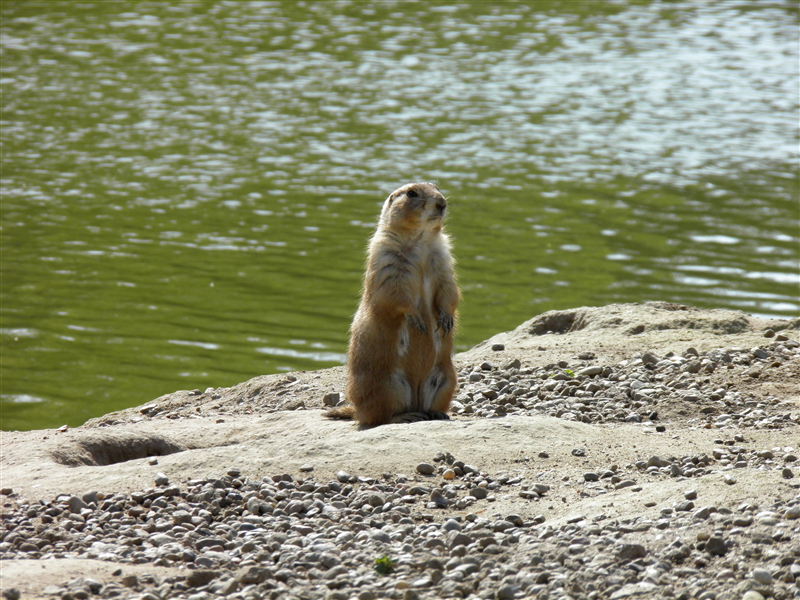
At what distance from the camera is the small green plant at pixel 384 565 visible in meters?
4.69

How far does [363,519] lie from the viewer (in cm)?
543

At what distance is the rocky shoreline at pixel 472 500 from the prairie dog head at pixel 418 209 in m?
1.51

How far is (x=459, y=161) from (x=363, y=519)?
14684 millimetres

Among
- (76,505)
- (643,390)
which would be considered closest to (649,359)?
(643,390)

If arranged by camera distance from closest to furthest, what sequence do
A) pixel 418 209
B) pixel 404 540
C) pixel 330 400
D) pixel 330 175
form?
1. pixel 404 540
2. pixel 418 209
3. pixel 330 400
4. pixel 330 175

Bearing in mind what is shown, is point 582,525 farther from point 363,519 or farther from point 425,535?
point 363,519

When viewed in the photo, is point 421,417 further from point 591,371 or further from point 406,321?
point 591,371

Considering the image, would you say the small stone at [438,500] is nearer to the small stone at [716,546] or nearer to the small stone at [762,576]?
the small stone at [716,546]

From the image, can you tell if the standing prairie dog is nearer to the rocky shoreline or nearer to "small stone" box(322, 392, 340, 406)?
the rocky shoreline

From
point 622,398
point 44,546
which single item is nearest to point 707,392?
point 622,398

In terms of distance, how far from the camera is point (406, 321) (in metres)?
7.18

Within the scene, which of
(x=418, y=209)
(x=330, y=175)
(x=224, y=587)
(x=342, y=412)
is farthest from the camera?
(x=330, y=175)

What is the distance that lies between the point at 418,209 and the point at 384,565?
315 centimetres

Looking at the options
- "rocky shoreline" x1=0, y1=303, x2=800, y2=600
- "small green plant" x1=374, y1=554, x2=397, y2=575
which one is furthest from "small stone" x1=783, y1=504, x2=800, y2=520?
"small green plant" x1=374, y1=554, x2=397, y2=575
